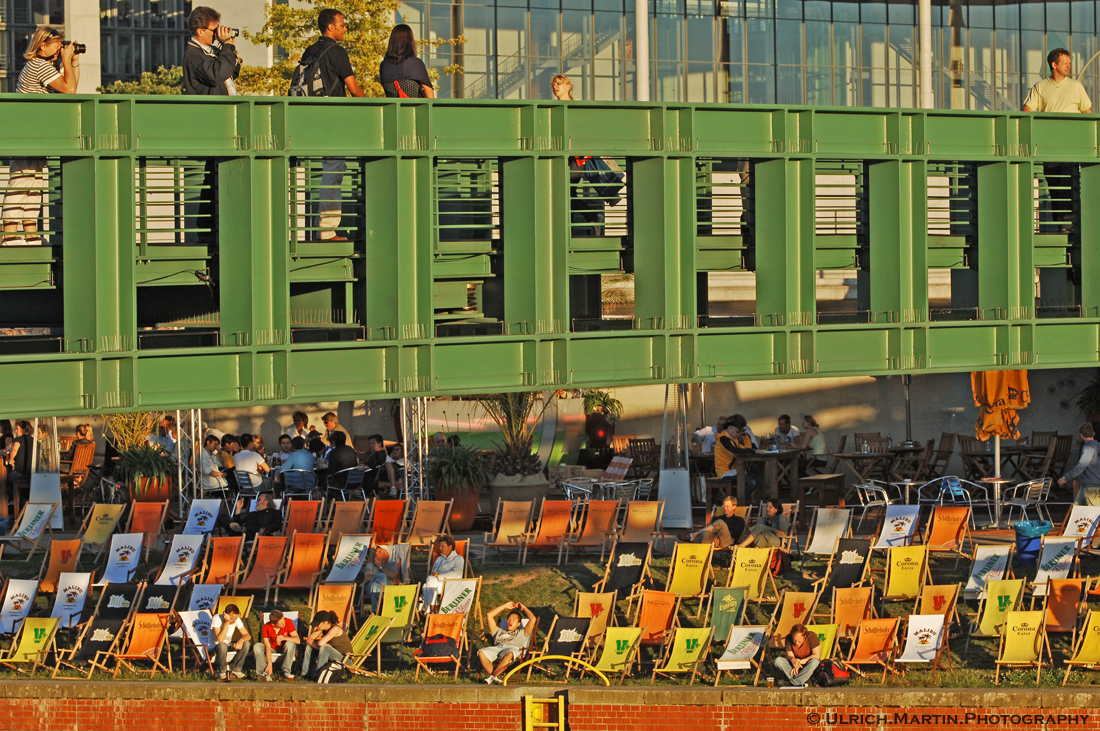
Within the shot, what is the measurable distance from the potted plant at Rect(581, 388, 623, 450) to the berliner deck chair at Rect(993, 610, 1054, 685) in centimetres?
1176

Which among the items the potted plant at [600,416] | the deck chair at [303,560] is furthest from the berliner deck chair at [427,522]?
the potted plant at [600,416]

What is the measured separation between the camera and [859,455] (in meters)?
19.1

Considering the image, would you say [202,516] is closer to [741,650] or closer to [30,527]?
[30,527]

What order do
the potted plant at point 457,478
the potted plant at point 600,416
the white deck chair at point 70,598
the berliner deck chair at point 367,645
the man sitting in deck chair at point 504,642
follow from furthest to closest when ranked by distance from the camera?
the potted plant at point 600,416
the potted plant at point 457,478
the white deck chair at point 70,598
the berliner deck chair at point 367,645
the man sitting in deck chair at point 504,642

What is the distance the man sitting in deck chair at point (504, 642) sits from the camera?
12.9 metres

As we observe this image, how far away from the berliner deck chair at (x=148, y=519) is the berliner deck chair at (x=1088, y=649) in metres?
10.6

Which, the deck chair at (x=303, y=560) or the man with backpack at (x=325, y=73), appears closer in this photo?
the man with backpack at (x=325, y=73)

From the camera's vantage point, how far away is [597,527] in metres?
16.5

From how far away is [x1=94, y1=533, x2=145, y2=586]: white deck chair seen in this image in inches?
604

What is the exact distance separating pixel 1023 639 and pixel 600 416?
12.0m

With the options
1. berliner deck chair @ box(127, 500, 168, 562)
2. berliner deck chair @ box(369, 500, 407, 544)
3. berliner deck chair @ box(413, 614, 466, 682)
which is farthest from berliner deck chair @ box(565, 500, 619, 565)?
berliner deck chair @ box(127, 500, 168, 562)

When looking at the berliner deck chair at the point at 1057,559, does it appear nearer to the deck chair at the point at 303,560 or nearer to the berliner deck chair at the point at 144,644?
the deck chair at the point at 303,560

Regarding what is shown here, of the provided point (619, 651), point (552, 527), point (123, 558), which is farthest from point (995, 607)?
point (123, 558)

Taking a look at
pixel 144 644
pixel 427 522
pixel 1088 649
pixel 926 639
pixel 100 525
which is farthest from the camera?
pixel 100 525
